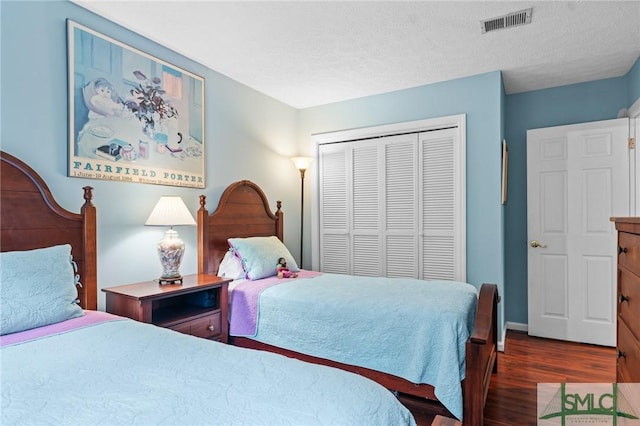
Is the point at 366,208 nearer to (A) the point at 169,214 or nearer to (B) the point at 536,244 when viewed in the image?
(B) the point at 536,244

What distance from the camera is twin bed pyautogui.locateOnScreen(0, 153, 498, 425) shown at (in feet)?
3.22

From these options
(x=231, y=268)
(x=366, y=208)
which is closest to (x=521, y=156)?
(x=366, y=208)

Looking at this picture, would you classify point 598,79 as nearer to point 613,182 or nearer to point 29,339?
point 613,182

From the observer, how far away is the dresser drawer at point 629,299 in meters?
1.49

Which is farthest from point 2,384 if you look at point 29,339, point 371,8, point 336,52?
point 336,52

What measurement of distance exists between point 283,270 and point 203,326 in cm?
87

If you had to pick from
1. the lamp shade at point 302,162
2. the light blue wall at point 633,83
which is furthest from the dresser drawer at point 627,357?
the lamp shade at point 302,162

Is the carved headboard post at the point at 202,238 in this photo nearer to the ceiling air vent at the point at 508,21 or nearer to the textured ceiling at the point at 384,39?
the textured ceiling at the point at 384,39

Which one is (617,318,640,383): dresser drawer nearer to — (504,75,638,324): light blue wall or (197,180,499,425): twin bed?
(197,180,499,425): twin bed

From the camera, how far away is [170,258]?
99.7 inches

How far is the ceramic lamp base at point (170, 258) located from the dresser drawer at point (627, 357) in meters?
2.54

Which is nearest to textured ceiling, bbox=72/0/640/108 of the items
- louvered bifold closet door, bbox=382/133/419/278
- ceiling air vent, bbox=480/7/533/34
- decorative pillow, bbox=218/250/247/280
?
ceiling air vent, bbox=480/7/533/34

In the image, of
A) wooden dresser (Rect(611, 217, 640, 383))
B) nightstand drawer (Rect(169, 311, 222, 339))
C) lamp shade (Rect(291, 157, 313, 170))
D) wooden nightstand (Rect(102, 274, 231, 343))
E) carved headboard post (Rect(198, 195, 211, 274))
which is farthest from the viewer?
lamp shade (Rect(291, 157, 313, 170))

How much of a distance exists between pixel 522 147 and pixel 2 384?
4.51 m
